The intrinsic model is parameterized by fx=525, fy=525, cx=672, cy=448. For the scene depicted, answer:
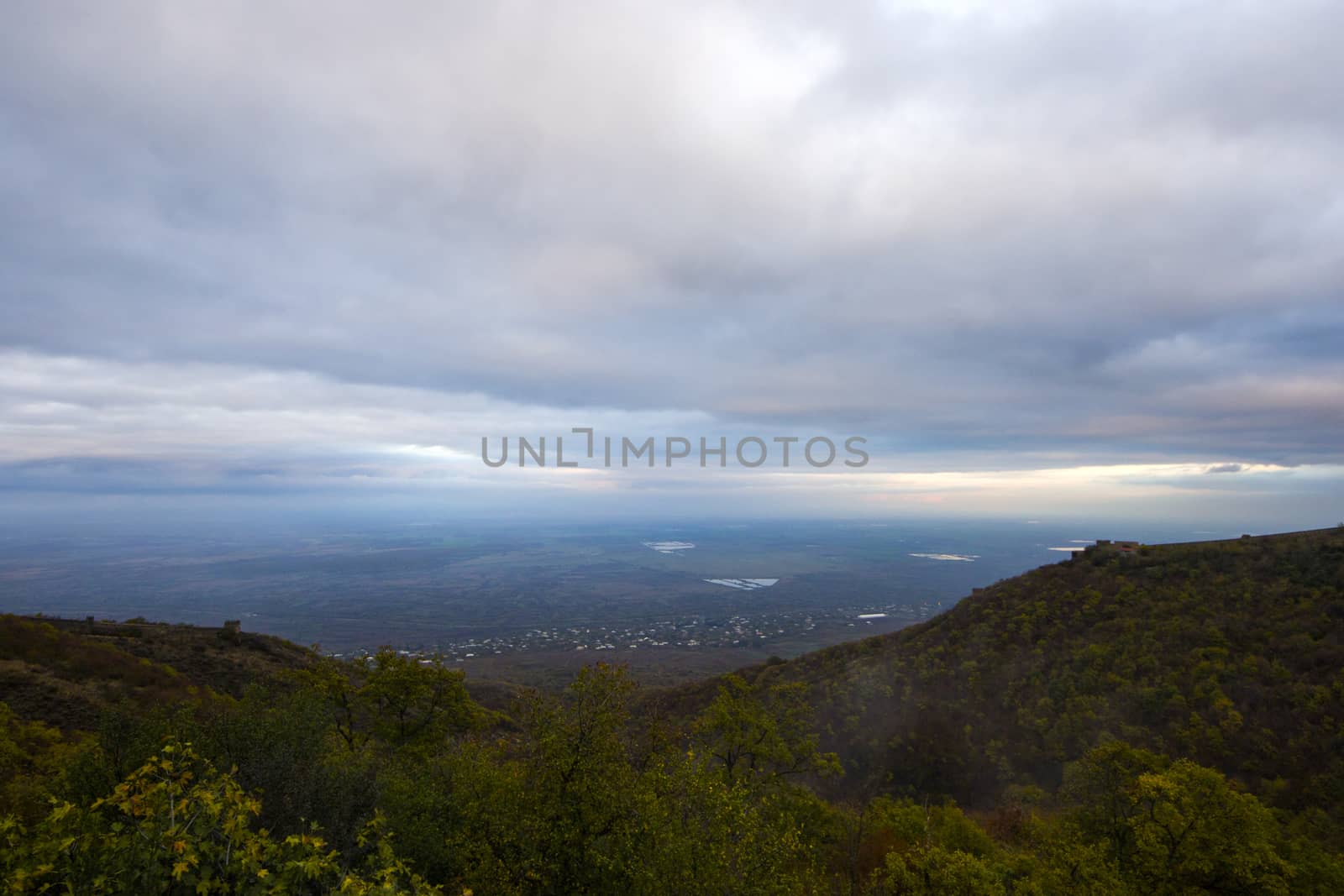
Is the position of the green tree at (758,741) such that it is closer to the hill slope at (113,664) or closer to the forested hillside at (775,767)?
the forested hillside at (775,767)

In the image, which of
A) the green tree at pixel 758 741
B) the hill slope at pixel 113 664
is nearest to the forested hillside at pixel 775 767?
the green tree at pixel 758 741

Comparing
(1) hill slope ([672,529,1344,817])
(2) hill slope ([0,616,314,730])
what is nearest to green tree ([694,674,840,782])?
(1) hill slope ([672,529,1344,817])

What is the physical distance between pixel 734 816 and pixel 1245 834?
15944mm

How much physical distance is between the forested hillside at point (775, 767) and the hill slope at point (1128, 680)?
173 mm

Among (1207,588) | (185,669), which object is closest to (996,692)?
(1207,588)

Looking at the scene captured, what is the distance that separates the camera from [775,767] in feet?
86.1

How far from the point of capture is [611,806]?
11461mm

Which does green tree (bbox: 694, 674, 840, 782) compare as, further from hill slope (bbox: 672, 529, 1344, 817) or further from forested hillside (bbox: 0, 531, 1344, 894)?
hill slope (bbox: 672, 529, 1344, 817)

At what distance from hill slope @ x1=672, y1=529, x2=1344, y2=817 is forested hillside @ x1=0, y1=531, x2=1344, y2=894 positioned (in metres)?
0.17

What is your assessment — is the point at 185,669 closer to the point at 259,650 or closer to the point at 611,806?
the point at 259,650

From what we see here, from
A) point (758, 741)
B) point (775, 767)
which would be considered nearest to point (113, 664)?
point (758, 741)

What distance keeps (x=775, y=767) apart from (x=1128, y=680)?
21.8 metres

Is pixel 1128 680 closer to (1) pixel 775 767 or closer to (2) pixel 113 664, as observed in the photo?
(1) pixel 775 767

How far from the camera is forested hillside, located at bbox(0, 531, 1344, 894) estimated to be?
10289mm
